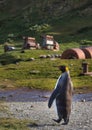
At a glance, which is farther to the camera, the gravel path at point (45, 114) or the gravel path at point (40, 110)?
the gravel path at point (40, 110)

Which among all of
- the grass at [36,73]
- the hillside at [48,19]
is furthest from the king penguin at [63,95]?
the hillside at [48,19]

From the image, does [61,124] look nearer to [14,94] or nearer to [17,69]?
[14,94]

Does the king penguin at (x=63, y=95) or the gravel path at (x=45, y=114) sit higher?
the king penguin at (x=63, y=95)

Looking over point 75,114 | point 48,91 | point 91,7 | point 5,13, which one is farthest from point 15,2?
point 75,114

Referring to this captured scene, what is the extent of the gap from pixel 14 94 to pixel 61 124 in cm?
1287

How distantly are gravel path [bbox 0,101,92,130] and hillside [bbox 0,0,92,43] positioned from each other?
116 ft

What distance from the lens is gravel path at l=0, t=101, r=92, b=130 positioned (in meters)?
20.0

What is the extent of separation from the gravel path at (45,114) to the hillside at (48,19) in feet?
116

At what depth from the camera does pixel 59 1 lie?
8688 cm

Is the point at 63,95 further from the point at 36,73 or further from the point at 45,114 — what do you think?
the point at 36,73

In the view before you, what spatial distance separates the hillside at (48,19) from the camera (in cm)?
6894

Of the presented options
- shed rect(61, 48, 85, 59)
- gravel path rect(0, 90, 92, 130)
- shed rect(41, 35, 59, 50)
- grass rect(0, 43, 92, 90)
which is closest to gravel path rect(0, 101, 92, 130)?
gravel path rect(0, 90, 92, 130)

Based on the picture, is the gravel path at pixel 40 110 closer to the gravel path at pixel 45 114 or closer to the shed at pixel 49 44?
the gravel path at pixel 45 114

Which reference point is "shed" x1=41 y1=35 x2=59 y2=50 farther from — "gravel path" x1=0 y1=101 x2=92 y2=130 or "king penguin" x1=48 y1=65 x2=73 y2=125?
"king penguin" x1=48 y1=65 x2=73 y2=125
